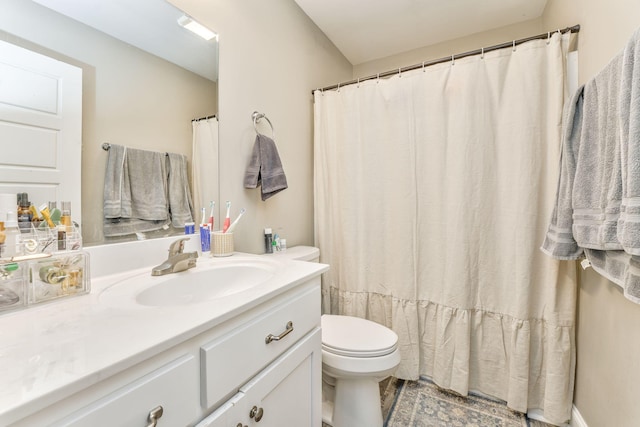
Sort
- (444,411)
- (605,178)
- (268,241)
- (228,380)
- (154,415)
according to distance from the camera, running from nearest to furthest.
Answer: (154,415)
(228,380)
(605,178)
(444,411)
(268,241)

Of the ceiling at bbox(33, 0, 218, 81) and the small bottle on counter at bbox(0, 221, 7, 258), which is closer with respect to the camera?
the small bottle on counter at bbox(0, 221, 7, 258)

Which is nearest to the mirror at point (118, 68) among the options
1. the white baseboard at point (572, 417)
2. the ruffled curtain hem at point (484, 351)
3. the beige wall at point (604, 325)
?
the ruffled curtain hem at point (484, 351)

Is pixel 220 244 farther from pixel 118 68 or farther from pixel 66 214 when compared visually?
pixel 118 68

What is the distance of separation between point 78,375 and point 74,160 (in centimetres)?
75

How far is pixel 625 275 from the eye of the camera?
786mm

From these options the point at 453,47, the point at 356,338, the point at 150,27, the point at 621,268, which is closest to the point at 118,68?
the point at 150,27

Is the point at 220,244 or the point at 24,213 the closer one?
the point at 24,213

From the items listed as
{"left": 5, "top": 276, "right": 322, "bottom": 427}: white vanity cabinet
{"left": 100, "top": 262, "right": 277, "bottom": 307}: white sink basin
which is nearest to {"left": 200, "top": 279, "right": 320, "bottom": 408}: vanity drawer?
{"left": 5, "top": 276, "right": 322, "bottom": 427}: white vanity cabinet

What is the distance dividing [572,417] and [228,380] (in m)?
1.69

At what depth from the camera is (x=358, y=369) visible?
1.22 m

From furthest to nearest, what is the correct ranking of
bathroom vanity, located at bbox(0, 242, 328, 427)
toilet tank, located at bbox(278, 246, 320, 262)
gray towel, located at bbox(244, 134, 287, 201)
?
toilet tank, located at bbox(278, 246, 320, 262) → gray towel, located at bbox(244, 134, 287, 201) → bathroom vanity, located at bbox(0, 242, 328, 427)

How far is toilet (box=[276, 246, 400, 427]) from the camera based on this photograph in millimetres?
1233

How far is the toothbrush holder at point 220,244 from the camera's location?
4.05 feet

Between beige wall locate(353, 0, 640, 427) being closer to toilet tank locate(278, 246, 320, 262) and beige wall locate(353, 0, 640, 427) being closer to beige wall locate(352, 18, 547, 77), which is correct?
beige wall locate(352, 18, 547, 77)
